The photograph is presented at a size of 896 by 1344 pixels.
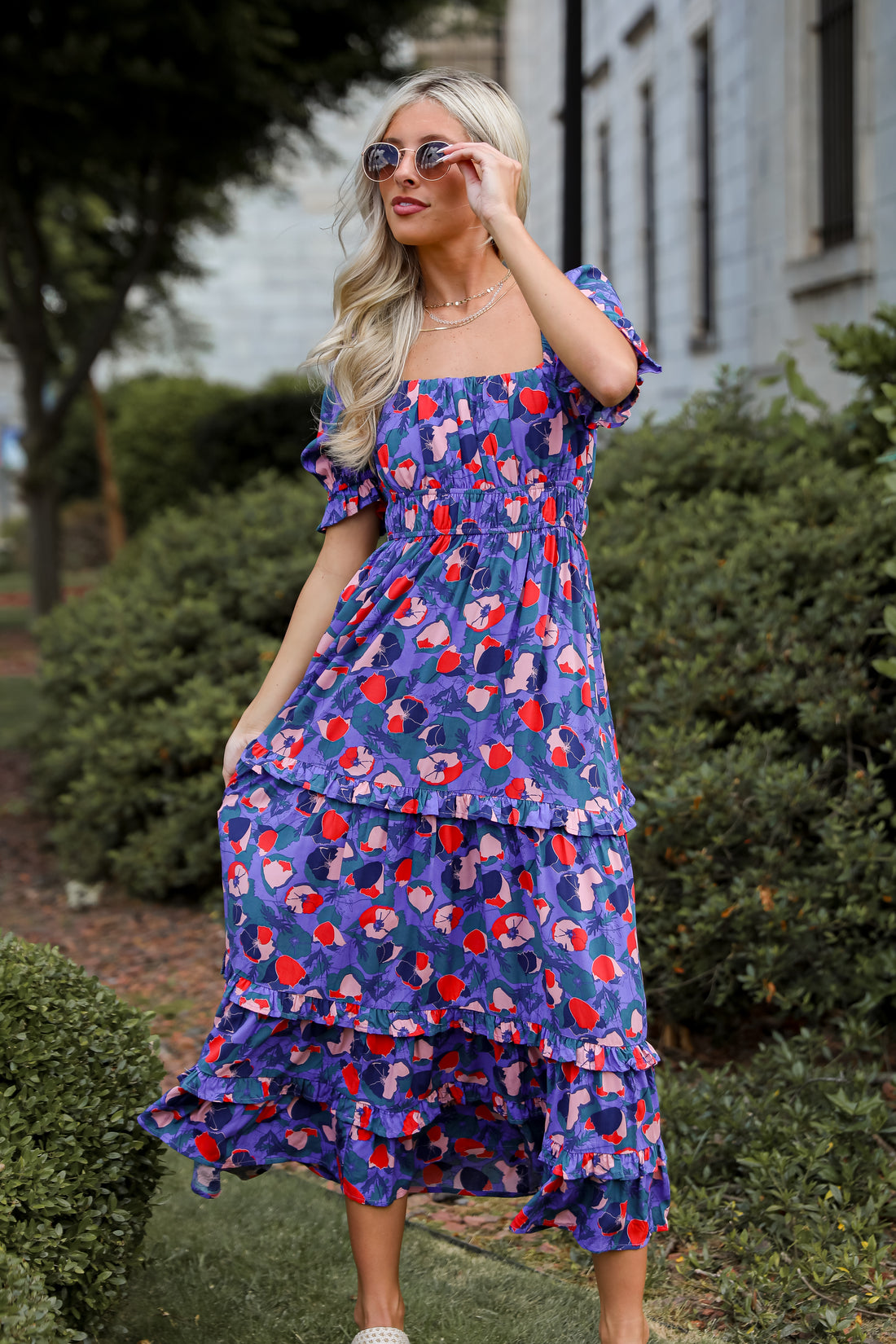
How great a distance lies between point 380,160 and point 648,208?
1311 centimetres

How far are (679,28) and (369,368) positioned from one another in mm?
11381

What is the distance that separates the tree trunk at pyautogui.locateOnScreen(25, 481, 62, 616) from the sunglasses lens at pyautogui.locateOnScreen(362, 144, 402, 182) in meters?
9.13

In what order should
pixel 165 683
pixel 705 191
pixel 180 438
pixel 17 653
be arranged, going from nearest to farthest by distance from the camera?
pixel 165 683 → pixel 705 191 → pixel 17 653 → pixel 180 438

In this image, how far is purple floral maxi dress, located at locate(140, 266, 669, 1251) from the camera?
6.86 ft

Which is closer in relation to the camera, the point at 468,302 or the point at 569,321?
the point at 569,321

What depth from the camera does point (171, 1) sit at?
793cm

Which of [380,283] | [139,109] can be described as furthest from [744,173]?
Answer: [380,283]

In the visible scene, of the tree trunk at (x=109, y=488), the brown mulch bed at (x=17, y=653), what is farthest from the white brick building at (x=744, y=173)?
the tree trunk at (x=109, y=488)

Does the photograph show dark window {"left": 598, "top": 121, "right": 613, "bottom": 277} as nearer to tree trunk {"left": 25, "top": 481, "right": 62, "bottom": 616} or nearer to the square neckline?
tree trunk {"left": 25, "top": 481, "right": 62, "bottom": 616}

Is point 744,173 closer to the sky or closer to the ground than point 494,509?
closer to the sky

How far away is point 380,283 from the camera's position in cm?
243

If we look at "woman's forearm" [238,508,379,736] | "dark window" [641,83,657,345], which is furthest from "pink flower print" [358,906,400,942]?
"dark window" [641,83,657,345]

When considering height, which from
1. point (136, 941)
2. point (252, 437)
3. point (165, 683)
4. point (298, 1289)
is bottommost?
point (298, 1289)

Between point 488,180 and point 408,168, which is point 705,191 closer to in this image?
point 408,168
